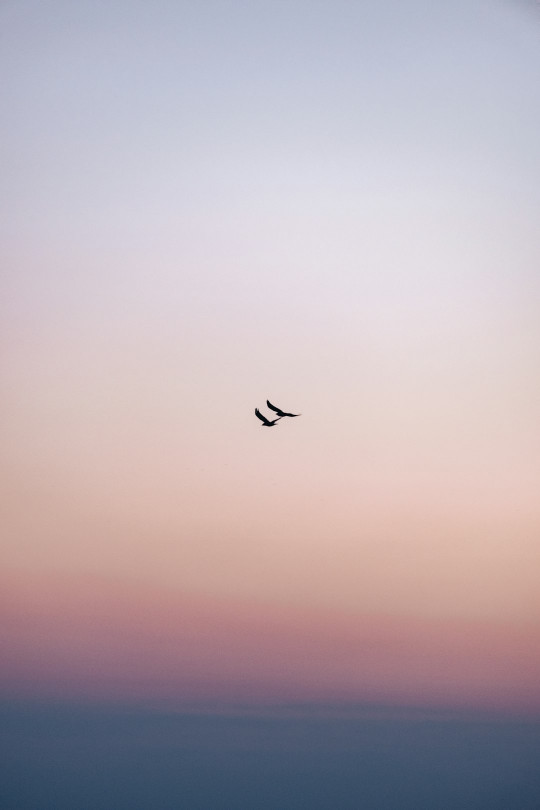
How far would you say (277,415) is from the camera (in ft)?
442
